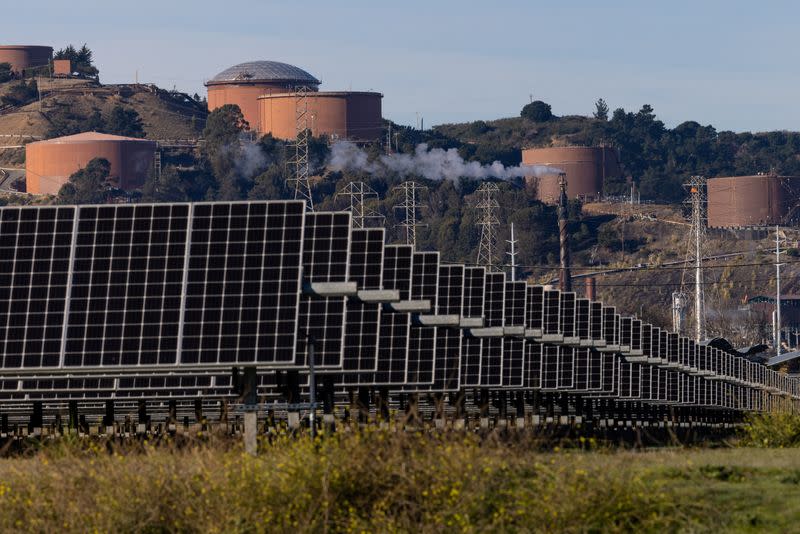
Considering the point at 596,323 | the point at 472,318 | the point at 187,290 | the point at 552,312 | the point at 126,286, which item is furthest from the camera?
the point at 596,323

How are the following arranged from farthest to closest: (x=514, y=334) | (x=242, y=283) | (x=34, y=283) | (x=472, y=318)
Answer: (x=514, y=334), (x=472, y=318), (x=34, y=283), (x=242, y=283)

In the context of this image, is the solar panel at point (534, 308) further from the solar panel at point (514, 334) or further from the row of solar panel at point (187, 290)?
the row of solar panel at point (187, 290)

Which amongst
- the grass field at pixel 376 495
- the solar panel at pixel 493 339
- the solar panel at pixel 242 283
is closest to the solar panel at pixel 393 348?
the solar panel at pixel 493 339

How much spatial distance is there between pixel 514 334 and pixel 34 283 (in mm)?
15789

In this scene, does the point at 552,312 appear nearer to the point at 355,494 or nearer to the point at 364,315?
the point at 364,315

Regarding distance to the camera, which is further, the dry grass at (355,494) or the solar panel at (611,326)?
the solar panel at (611,326)

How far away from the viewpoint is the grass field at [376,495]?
2097 centimetres

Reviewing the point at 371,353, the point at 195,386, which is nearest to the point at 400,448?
the point at 371,353

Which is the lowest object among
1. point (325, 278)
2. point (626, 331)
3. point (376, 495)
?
point (376, 495)

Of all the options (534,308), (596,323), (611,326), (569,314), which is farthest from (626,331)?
(534,308)

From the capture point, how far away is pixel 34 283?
30.8m

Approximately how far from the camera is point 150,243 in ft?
101

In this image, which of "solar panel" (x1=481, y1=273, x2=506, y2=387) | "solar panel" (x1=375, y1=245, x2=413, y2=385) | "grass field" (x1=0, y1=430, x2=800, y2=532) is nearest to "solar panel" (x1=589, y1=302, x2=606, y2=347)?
"solar panel" (x1=481, y1=273, x2=506, y2=387)

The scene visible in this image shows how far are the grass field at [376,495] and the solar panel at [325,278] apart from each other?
914 centimetres
